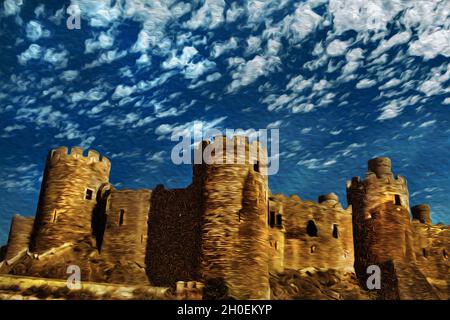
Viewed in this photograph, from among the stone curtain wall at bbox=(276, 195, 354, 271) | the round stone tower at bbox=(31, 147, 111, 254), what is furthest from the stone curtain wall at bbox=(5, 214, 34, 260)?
the stone curtain wall at bbox=(276, 195, 354, 271)

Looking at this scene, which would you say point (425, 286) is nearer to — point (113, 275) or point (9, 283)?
point (113, 275)

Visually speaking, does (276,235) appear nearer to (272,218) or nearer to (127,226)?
(272,218)

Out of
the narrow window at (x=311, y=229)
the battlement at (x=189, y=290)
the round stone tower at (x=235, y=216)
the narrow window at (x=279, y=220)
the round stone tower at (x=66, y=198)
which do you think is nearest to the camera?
the battlement at (x=189, y=290)

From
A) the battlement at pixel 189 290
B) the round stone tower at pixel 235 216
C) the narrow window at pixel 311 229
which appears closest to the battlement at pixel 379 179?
the narrow window at pixel 311 229

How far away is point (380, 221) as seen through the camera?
121ft

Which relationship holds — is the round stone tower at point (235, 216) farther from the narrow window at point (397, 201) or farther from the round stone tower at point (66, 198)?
the narrow window at point (397, 201)

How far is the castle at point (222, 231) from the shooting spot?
25.4 metres

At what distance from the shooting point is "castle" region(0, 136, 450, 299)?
25.4 meters

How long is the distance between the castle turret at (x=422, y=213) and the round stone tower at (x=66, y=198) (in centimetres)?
2917

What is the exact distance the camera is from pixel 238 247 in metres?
24.8

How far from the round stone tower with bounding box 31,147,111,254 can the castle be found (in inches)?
2.8

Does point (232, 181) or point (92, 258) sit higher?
point (232, 181)
